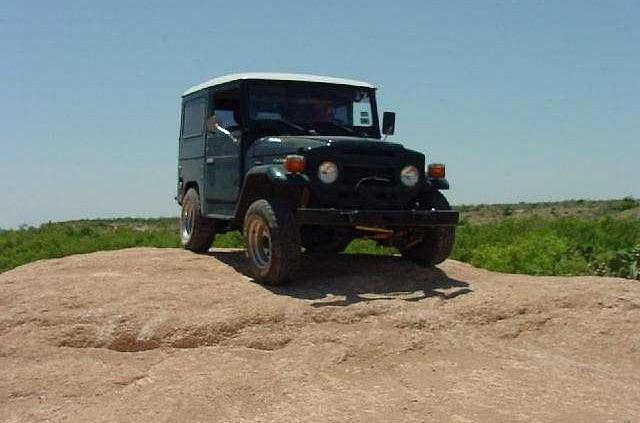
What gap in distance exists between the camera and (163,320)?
20.8 feet

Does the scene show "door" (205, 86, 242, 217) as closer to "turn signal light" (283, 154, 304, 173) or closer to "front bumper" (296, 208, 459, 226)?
"turn signal light" (283, 154, 304, 173)

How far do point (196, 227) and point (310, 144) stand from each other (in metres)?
3.05

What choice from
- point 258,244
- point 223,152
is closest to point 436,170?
point 258,244

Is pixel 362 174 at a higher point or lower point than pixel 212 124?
lower

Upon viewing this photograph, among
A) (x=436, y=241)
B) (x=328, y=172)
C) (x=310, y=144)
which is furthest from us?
(x=436, y=241)

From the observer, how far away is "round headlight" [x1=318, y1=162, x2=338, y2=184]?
7387 mm

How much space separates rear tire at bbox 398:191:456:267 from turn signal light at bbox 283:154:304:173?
1698mm

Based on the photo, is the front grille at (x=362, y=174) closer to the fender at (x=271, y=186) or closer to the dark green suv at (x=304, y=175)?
the dark green suv at (x=304, y=175)

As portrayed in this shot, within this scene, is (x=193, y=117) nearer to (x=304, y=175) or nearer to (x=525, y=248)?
(x=304, y=175)

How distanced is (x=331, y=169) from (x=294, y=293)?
1272mm

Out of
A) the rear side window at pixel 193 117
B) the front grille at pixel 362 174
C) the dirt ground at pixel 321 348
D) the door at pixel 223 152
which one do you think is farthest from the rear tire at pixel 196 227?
the front grille at pixel 362 174

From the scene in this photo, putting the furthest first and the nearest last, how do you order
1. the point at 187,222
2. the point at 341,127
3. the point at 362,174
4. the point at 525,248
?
the point at 525,248 < the point at 187,222 < the point at 341,127 < the point at 362,174

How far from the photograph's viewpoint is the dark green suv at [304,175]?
7.23 meters

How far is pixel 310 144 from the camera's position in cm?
753
